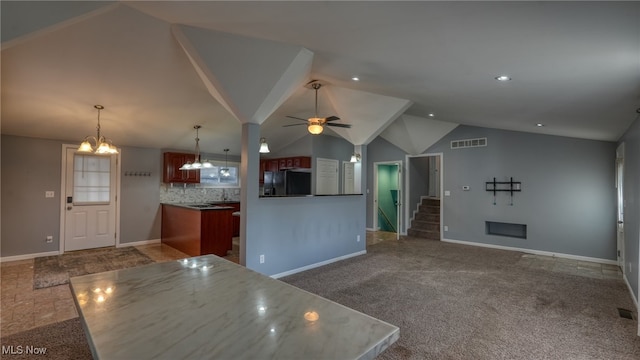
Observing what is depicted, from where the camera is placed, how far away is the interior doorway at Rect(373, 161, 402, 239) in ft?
28.3

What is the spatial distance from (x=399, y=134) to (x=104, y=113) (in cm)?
614

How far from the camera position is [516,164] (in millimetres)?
6246

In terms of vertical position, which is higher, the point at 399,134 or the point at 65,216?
the point at 399,134

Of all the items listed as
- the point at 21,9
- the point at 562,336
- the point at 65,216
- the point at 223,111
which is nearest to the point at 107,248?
the point at 65,216

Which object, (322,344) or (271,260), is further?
(271,260)

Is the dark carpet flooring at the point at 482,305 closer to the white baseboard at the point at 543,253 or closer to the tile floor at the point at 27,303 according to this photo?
the white baseboard at the point at 543,253

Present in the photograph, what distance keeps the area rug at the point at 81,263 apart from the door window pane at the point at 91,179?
1062 millimetres

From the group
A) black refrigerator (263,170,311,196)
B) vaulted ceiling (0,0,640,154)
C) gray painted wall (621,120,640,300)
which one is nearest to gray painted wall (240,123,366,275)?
vaulted ceiling (0,0,640,154)

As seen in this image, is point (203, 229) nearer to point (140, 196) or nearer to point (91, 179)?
point (140, 196)

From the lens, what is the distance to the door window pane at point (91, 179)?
19.7 feet

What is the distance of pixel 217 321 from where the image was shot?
97 cm

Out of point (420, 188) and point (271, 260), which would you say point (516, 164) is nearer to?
point (420, 188)

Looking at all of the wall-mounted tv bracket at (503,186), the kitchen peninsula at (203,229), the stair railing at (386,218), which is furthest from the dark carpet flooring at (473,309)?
the stair railing at (386,218)

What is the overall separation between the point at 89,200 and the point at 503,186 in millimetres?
8764
